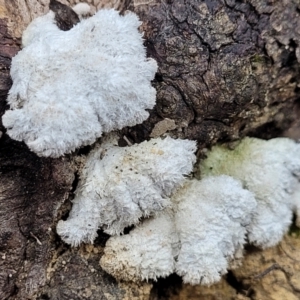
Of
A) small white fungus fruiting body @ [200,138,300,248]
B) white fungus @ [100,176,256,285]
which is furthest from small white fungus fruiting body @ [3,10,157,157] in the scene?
small white fungus fruiting body @ [200,138,300,248]

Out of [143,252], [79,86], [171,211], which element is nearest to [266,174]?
[171,211]

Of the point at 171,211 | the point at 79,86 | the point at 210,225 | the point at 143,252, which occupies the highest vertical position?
the point at 79,86

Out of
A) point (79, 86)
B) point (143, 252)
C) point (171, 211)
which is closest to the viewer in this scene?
point (79, 86)

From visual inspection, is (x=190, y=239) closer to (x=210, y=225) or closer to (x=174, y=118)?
(x=210, y=225)

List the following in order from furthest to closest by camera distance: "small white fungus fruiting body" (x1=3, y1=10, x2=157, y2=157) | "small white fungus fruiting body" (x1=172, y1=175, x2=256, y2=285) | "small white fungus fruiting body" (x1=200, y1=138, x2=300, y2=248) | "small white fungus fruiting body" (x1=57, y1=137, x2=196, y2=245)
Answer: "small white fungus fruiting body" (x1=200, y1=138, x2=300, y2=248) < "small white fungus fruiting body" (x1=172, y1=175, x2=256, y2=285) < "small white fungus fruiting body" (x1=57, y1=137, x2=196, y2=245) < "small white fungus fruiting body" (x1=3, y1=10, x2=157, y2=157)

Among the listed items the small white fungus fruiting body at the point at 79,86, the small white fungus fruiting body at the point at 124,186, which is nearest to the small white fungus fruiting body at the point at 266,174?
the small white fungus fruiting body at the point at 124,186

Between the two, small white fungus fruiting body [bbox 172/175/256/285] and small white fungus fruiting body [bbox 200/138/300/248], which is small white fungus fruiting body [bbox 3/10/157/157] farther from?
small white fungus fruiting body [bbox 200/138/300/248]

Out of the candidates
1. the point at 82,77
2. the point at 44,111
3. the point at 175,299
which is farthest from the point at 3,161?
the point at 175,299
